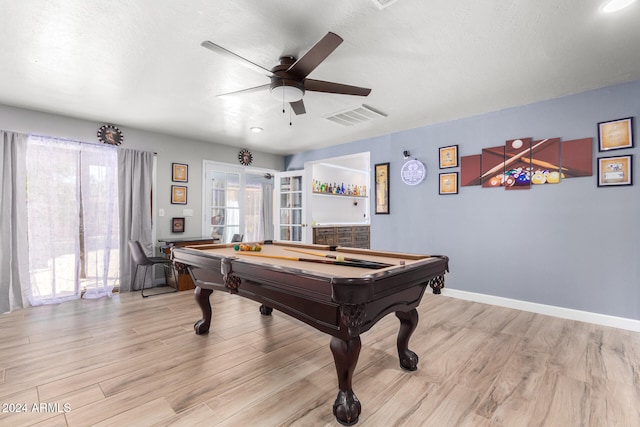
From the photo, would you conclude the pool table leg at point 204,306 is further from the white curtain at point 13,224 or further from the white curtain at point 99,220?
the white curtain at point 13,224

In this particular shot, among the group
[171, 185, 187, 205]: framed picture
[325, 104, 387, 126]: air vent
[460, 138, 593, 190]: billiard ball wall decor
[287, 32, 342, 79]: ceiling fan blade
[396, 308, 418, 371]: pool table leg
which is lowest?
[396, 308, 418, 371]: pool table leg

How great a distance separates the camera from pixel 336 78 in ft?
9.16

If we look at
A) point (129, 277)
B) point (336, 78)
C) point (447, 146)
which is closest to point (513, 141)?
point (447, 146)

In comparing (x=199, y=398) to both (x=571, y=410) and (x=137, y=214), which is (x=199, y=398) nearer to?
(x=571, y=410)

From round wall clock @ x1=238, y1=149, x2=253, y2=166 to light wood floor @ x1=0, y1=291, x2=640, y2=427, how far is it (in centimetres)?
340

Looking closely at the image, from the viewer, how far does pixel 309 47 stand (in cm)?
232

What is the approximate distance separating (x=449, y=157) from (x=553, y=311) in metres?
2.24

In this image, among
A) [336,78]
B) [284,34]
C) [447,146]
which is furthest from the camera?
[447,146]

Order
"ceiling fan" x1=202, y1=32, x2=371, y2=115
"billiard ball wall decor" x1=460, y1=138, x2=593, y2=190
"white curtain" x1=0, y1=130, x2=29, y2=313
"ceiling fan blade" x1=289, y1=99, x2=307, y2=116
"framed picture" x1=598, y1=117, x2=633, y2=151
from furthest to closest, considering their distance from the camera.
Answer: "white curtain" x1=0, y1=130, x2=29, y2=313 → "billiard ball wall decor" x1=460, y1=138, x2=593, y2=190 → "framed picture" x1=598, y1=117, x2=633, y2=151 → "ceiling fan blade" x1=289, y1=99, x2=307, y2=116 → "ceiling fan" x1=202, y1=32, x2=371, y2=115

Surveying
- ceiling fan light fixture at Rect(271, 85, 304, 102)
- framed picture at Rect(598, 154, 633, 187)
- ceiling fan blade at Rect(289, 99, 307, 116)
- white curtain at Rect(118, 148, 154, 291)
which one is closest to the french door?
white curtain at Rect(118, 148, 154, 291)

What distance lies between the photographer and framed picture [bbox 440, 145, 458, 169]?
13.4 feet

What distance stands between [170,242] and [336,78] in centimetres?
338

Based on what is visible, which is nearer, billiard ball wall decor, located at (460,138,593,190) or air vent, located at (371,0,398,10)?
air vent, located at (371,0,398,10)

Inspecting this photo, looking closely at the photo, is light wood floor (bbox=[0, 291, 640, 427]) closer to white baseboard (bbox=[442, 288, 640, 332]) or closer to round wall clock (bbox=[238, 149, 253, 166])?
white baseboard (bbox=[442, 288, 640, 332])
